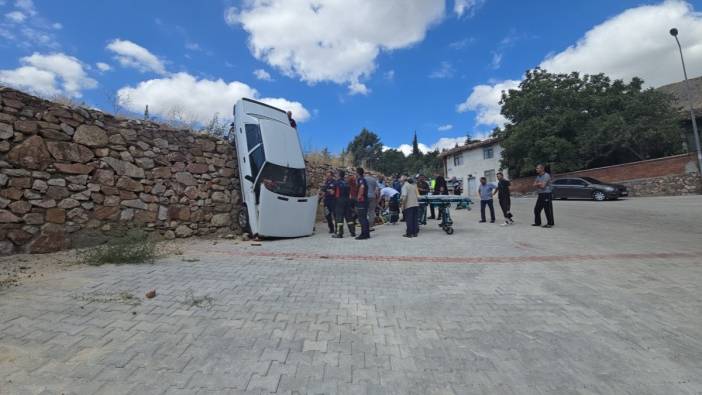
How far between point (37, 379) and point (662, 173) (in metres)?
27.0

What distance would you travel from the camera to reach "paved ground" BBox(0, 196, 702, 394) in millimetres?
2375

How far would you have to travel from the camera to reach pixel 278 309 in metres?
3.62

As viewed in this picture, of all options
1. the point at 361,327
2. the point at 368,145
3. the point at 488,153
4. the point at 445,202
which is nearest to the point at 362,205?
the point at 445,202

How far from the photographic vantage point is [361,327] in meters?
3.28

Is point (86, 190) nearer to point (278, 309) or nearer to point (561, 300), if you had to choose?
Answer: point (278, 309)

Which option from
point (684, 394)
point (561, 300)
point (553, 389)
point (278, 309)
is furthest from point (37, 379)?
point (561, 300)

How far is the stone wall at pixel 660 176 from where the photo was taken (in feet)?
62.4

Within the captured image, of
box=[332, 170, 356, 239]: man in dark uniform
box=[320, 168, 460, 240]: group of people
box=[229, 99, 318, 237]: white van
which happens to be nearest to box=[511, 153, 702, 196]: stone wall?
box=[320, 168, 460, 240]: group of people

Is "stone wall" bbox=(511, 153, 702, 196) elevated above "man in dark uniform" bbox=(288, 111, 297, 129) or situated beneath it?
situated beneath

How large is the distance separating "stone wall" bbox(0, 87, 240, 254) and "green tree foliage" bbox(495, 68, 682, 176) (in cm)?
2514

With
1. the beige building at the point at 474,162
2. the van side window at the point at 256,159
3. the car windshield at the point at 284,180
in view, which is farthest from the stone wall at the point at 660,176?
the van side window at the point at 256,159

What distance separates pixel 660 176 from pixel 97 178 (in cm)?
2676

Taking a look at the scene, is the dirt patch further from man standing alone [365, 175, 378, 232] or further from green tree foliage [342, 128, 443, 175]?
green tree foliage [342, 128, 443, 175]

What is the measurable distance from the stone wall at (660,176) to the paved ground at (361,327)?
1892 cm
